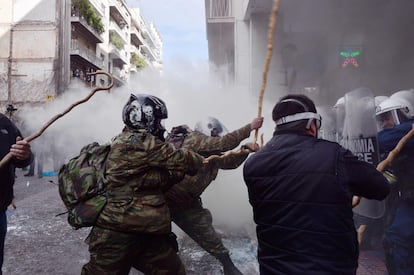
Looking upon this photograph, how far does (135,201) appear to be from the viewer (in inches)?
85.0

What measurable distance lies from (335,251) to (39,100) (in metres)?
23.0

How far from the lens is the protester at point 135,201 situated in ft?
7.04

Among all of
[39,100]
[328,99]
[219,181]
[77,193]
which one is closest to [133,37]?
[39,100]

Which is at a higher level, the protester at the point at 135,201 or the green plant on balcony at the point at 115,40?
the green plant on balcony at the point at 115,40

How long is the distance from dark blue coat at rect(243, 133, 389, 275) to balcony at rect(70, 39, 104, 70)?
24.2 m

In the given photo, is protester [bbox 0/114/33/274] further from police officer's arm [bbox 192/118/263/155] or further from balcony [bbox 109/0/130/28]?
balcony [bbox 109/0/130/28]

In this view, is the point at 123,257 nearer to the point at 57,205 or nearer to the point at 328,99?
the point at 57,205

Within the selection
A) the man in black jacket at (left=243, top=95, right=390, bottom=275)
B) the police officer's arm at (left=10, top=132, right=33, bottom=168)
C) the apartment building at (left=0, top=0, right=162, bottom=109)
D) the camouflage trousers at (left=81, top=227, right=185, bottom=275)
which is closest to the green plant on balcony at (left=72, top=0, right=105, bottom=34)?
A: the apartment building at (left=0, top=0, right=162, bottom=109)

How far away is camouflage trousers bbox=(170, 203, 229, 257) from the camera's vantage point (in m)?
3.34

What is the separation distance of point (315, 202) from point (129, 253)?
1.18 metres

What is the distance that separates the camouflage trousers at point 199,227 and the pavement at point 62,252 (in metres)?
0.36

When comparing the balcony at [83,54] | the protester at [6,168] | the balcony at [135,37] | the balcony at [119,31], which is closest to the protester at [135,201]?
the protester at [6,168]

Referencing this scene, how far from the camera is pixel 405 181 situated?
101 inches

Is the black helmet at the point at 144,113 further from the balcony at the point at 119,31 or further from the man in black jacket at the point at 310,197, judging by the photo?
the balcony at the point at 119,31
